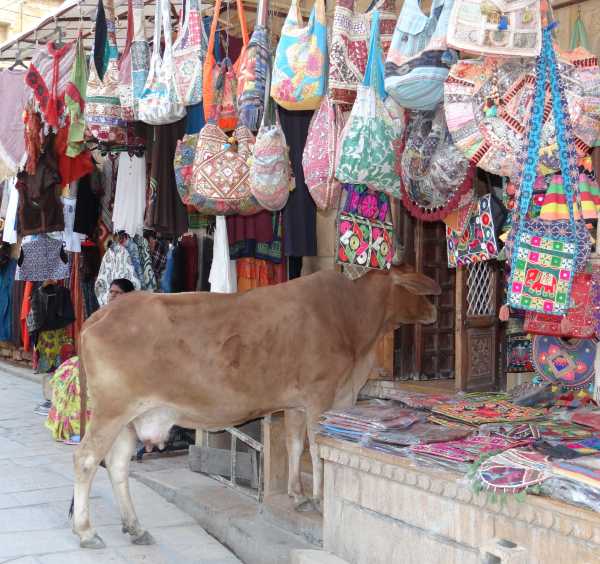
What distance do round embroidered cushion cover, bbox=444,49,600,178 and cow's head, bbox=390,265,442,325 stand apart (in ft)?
4.86

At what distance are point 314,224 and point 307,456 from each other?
1.59 meters

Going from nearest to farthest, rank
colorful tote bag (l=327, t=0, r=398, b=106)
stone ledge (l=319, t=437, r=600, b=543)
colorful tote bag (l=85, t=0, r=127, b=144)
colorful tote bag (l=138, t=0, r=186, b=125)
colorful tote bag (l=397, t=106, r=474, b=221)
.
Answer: stone ledge (l=319, t=437, r=600, b=543)
colorful tote bag (l=397, t=106, r=474, b=221)
colorful tote bag (l=327, t=0, r=398, b=106)
colorful tote bag (l=138, t=0, r=186, b=125)
colorful tote bag (l=85, t=0, r=127, b=144)

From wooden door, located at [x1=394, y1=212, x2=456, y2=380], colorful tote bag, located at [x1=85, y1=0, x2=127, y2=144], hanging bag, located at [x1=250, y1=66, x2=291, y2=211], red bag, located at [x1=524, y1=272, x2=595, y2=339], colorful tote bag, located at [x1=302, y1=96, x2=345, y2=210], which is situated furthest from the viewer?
colorful tote bag, located at [x1=85, y1=0, x2=127, y2=144]

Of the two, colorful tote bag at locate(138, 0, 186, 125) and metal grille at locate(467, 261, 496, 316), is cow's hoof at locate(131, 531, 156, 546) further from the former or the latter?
colorful tote bag at locate(138, 0, 186, 125)

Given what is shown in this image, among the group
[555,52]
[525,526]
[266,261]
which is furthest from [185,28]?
[525,526]

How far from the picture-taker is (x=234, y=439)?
20.1 ft

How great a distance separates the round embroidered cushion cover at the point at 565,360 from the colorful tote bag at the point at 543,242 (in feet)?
2.06

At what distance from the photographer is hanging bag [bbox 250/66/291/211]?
4.96 metres

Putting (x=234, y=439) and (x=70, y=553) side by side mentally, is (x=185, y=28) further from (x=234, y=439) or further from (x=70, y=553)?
(x=70, y=553)

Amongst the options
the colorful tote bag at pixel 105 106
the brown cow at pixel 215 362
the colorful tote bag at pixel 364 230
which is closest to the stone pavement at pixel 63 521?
the brown cow at pixel 215 362

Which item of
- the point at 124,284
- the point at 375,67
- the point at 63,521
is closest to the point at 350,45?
the point at 375,67

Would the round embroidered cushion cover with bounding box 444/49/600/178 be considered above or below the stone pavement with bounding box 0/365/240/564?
above

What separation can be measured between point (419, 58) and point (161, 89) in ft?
7.68

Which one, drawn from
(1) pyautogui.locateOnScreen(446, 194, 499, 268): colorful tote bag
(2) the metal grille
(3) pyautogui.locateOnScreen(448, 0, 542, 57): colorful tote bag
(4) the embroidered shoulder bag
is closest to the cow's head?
(2) the metal grille
